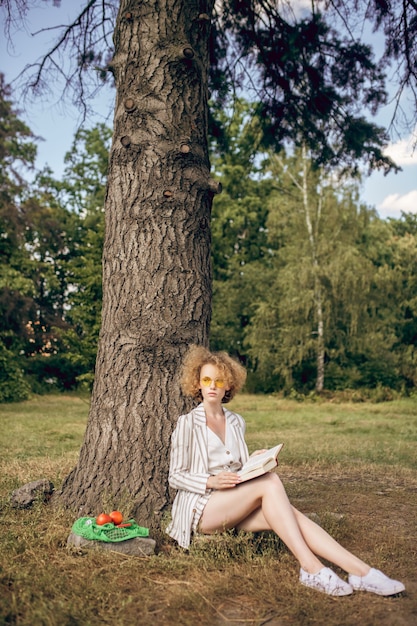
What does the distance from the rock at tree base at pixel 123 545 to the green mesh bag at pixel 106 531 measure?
2 cm

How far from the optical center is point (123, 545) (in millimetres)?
3754

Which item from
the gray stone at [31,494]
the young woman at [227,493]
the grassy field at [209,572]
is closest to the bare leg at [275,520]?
the young woman at [227,493]

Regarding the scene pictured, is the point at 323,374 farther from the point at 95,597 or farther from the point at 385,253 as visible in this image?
the point at 95,597

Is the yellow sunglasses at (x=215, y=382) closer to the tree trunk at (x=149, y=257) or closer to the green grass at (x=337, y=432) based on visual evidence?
the tree trunk at (x=149, y=257)

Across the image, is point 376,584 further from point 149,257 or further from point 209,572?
point 149,257

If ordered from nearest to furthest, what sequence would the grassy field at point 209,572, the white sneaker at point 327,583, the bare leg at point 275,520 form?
1. the grassy field at point 209,572
2. the white sneaker at point 327,583
3. the bare leg at point 275,520

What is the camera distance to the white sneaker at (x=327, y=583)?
3205 millimetres

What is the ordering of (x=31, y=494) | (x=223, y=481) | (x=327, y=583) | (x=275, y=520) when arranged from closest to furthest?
(x=327, y=583) → (x=275, y=520) → (x=223, y=481) → (x=31, y=494)

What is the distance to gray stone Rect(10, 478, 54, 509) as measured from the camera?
468 cm

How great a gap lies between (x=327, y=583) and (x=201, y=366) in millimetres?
1580

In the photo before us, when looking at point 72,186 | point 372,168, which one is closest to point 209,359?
point 372,168

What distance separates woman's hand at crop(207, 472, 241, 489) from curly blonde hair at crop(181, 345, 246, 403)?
66 centimetres

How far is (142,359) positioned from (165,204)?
1231mm

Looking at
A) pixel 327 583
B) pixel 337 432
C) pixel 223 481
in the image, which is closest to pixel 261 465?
pixel 223 481
